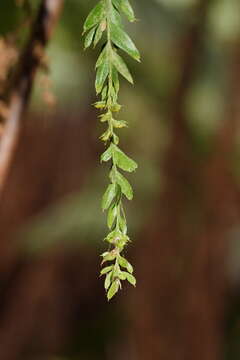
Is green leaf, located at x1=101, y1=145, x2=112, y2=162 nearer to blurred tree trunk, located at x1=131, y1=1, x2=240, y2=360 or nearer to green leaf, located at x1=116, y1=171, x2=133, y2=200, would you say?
green leaf, located at x1=116, y1=171, x2=133, y2=200

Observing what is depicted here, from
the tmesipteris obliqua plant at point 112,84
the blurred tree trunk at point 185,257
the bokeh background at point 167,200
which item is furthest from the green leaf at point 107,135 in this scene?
the blurred tree trunk at point 185,257

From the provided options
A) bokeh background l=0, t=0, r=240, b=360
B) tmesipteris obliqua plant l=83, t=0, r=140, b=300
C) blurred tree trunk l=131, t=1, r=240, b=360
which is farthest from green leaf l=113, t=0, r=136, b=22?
blurred tree trunk l=131, t=1, r=240, b=360

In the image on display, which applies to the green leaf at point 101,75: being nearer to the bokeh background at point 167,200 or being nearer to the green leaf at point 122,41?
the green leaf at point 122,41

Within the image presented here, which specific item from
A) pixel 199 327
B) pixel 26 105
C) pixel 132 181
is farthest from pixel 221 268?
pixel 26 105

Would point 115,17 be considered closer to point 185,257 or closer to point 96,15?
point 96,15

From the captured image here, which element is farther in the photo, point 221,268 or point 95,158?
point 95,158

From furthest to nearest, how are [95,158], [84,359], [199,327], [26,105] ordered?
[95,158] < [84,359] < [199,327] < [26,105]

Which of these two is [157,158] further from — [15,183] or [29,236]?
[15,183]
